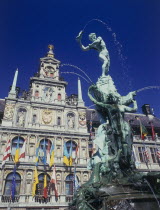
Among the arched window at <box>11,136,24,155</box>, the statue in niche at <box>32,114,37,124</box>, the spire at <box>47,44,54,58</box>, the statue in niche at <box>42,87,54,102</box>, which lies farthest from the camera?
the spire at <box>47,44,54,58</box>

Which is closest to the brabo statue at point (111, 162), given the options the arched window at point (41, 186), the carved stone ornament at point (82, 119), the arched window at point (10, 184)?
the arched window at point (41, 186)

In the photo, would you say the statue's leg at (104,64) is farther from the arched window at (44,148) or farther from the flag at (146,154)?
the flag at (146,154)

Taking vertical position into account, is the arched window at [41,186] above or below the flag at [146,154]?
below

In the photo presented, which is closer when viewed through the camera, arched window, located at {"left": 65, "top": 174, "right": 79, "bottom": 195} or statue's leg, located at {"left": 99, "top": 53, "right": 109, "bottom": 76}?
statue's leg, located at {"left": 99, "top": 53, "right": 109, "bottom": 76}

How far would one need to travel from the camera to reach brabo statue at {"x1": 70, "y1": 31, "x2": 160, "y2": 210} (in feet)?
16.6

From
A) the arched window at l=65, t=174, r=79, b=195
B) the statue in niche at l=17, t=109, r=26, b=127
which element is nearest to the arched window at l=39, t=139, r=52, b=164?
the statue in niche at l=17, t=109, r=26, b=127

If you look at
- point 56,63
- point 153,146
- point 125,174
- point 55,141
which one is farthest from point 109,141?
point 56,63

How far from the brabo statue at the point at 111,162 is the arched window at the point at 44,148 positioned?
498 inches

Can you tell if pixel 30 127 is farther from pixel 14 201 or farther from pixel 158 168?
pixel 158 168

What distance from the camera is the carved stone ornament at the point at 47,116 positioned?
2311cm

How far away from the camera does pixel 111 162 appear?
6.83m

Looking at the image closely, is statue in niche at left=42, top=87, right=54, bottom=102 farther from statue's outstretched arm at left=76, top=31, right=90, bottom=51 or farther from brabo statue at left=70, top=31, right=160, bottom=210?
brabo statue at left=70, top=31, right=160, bottom=210

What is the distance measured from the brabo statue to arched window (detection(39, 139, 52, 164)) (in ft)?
41.5

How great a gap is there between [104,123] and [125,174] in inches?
101
